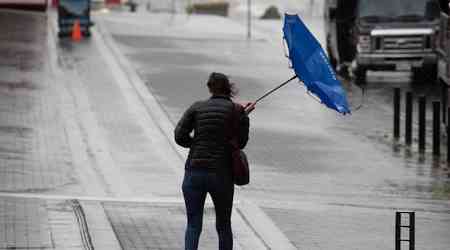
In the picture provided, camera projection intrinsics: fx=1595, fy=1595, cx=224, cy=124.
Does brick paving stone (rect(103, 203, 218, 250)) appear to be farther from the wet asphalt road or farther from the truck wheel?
the truck wheel

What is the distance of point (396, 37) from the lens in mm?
36750

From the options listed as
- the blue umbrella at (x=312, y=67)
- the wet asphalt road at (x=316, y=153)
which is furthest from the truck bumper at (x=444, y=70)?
the blue umbrella at (x=312, y=67)

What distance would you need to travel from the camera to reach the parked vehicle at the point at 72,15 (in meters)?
42.6

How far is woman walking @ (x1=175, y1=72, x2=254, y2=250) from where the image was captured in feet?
42.9

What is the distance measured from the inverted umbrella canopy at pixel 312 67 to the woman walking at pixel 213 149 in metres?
0.59

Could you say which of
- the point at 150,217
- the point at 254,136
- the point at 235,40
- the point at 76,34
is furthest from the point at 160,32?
the point at 150,217

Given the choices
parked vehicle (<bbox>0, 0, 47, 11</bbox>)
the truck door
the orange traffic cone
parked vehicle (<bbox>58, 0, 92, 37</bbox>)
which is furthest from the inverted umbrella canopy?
parked vehicle (<bbox>0, 0, 47, 11</bbox>)

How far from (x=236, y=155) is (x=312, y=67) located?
1036mm

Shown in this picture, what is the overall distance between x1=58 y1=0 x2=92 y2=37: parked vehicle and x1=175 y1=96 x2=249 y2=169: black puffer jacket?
97.2ft

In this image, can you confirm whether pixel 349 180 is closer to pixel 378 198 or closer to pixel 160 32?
pixel 378 198

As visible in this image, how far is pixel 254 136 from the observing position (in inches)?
997

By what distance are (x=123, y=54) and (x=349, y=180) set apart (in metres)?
18.6

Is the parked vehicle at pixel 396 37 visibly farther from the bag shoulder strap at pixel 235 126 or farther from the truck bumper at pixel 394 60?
the bag shoulder strap at pixel 235 126

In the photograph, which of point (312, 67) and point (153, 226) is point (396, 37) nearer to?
point (153, 226)
